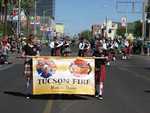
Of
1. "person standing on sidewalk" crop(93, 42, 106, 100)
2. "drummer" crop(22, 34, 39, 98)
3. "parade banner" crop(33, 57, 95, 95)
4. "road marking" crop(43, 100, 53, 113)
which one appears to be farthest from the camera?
"drummer" crop(22, 34, 39, 98)

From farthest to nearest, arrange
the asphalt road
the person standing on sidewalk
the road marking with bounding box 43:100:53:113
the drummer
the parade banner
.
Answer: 1. the drummer
2. the person standing on sidewalk
3. the parade banner
4. the asphalt road
5. the road marking with bounding box 43:100:53:113

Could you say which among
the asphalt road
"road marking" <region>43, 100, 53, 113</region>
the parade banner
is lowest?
the asphalt road

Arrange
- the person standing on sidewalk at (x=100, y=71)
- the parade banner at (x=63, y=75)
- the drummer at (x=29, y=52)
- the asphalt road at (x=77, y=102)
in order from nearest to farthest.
Answer: the asphalt road at (x=77, y=102) → the parade banner at (x=63, y=75) → the person standing on sidewalk at (x=100, y=71) → the drummer at (x=29, y=52)

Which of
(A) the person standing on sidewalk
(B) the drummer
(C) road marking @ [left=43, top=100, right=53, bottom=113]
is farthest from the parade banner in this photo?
(C) road marking @ [left=43, top=100, right=53, bottom=113]

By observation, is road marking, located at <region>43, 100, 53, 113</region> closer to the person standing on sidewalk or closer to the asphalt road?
the asphalt road

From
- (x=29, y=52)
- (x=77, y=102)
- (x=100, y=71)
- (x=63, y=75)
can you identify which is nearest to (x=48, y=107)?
(x=77, y=102)

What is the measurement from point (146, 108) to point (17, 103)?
3419 millimetres

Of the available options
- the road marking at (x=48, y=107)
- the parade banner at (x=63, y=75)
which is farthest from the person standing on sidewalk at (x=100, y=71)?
the road marking at (x=48, y=107)

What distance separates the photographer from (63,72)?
16.9 meters

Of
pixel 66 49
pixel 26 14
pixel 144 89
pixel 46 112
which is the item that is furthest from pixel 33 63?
pixel 26 14

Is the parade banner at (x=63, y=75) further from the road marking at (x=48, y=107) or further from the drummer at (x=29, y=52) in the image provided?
the road marking at (x=48, y=107)

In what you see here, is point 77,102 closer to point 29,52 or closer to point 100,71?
point 100,71

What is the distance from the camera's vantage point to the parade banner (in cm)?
1683

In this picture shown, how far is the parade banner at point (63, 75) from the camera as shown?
16.8m
